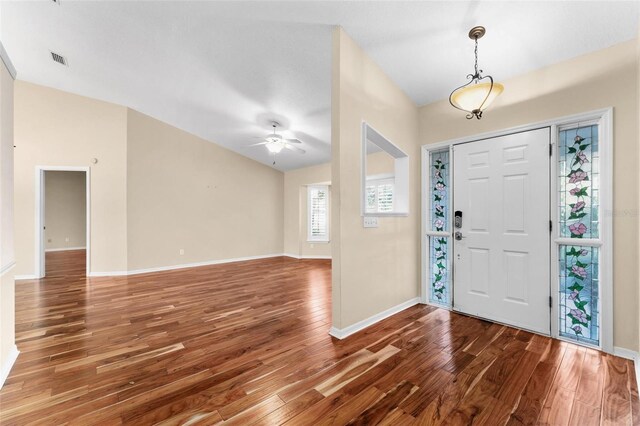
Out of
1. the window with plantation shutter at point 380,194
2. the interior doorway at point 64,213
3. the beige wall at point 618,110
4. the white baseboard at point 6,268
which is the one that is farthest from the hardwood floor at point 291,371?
the interior doorway at point 64,213

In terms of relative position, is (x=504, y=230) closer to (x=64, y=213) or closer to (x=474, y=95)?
(x=474, y=95)

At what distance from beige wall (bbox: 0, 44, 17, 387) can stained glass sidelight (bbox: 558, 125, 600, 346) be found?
479cm

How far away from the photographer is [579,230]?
2.44m

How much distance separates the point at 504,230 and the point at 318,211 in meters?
5.40

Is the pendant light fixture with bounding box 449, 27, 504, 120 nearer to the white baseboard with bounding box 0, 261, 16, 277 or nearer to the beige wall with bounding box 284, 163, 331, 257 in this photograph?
the white baseboard with bounding box 0, 261, 16, 277

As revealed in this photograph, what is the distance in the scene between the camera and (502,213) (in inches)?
111

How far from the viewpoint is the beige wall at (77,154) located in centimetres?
487

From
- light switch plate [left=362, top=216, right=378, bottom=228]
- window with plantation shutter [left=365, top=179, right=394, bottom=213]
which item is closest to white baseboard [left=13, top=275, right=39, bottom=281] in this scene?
light switch plate [left=362, top=216, right=378, bottom=228]

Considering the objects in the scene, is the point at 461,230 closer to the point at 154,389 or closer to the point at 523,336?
the point at 523,336

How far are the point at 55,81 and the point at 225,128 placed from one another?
10.00ft

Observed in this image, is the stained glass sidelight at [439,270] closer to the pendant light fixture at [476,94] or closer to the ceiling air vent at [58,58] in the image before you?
the pendant light fixture at [476,94]

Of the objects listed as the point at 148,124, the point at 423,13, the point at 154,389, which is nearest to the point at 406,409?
the point at 154,389

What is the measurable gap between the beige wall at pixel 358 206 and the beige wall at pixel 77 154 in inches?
201

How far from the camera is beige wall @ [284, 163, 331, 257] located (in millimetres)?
7429
